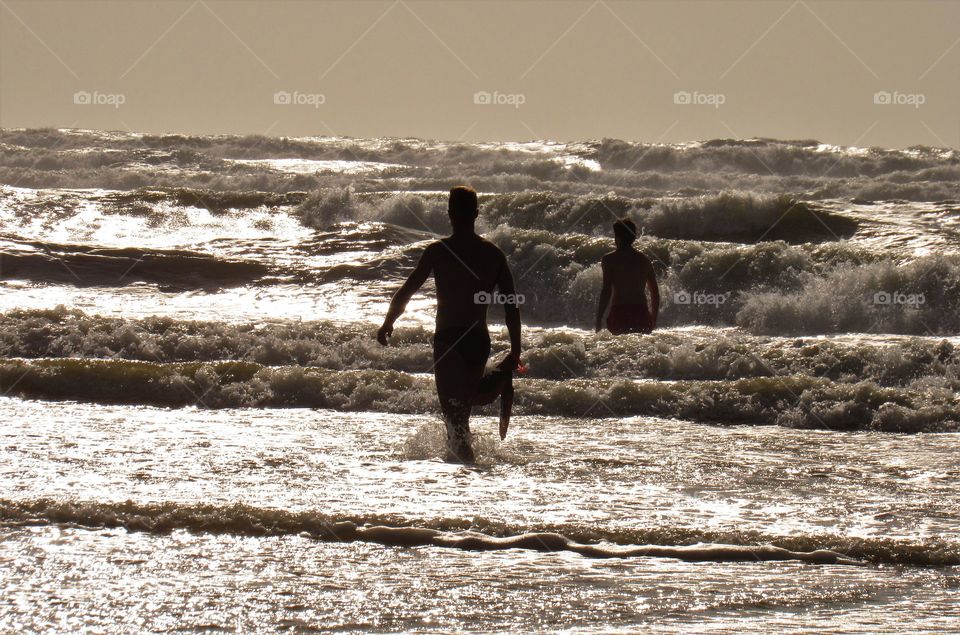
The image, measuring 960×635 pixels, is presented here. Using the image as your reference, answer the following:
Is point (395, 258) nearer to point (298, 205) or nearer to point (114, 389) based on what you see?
point (298, 205)

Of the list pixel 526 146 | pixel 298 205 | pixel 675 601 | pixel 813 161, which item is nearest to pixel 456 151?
pixel 526 146

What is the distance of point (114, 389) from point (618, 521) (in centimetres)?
→ 641

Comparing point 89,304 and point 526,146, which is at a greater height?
point 526,146

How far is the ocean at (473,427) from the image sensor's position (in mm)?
4621

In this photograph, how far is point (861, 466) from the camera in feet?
24.9

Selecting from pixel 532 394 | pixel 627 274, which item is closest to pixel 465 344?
pixel 627 274

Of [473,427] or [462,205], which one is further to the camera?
[473,427]

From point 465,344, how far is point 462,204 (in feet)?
2.73

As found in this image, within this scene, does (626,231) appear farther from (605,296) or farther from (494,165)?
(494,165)

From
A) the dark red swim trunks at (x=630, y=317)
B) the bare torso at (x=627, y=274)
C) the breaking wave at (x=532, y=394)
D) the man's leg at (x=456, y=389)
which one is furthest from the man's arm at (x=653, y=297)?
the man's leg at (x=456, y=389)

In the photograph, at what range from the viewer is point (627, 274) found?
9320mm

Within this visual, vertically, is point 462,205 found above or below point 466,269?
above

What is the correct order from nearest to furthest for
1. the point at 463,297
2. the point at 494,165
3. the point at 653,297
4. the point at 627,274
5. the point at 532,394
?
the point at 463,297
the point at 653,297
the point at 627,274
the point at 532,394
the point at 494,165

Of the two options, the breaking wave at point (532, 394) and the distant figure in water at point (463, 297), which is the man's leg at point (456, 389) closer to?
the distant figure in water at point (463, 297)
